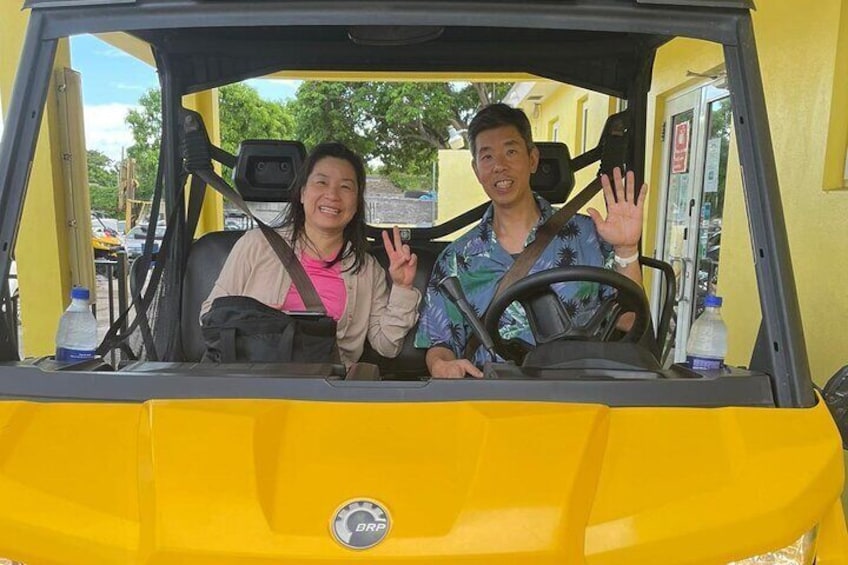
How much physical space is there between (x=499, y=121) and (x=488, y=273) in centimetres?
57

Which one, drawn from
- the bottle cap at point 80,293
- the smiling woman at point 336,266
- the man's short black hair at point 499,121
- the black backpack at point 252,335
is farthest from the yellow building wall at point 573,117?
the bottle cap at point 80,293

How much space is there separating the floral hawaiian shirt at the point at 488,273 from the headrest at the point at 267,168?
769mm

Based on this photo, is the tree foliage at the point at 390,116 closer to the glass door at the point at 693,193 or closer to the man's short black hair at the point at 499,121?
the glass door at the point at 693,193

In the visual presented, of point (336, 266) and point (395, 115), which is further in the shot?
point (395, 115)

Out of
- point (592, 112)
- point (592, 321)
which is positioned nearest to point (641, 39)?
point (592, 321)

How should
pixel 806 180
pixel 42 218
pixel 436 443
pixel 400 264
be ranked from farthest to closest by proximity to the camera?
1. pixel 42 218
2. pixel 806 180
3. pixel 400 264
4. pixel 436 443

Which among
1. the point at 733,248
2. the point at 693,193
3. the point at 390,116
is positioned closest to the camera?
the point at 733,248

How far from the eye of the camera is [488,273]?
2.47 meters

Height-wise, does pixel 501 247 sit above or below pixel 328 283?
above

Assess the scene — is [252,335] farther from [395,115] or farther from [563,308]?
[395,115]

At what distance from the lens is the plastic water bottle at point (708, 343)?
1.41m

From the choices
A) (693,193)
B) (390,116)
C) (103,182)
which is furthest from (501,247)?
(103,182)

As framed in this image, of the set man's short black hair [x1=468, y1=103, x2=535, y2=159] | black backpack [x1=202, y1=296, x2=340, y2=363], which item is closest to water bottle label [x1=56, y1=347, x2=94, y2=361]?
black backpack [x1=202, y1=296, x2=340, y2=363]

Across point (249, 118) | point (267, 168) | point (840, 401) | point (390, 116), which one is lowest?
point (840, 401)
